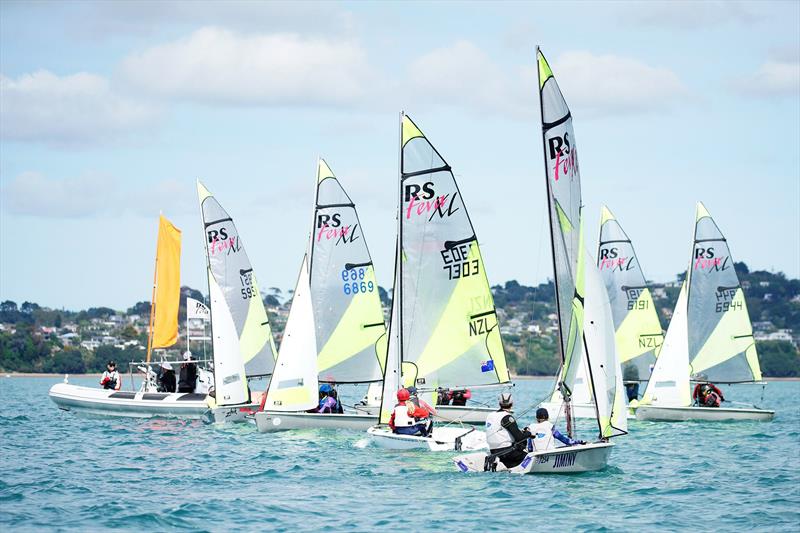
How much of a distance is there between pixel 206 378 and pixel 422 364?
12.3m

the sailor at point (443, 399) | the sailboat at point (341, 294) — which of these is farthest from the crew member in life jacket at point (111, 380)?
the sailor at point (443, 399)

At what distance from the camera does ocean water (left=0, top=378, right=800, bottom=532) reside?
55.4 feet

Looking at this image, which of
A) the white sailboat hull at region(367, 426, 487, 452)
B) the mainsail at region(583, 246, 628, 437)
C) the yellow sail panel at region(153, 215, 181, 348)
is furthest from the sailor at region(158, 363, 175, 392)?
the mainsail at region(583, 246, 628, 437)

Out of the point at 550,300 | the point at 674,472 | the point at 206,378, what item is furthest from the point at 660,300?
the point at 674,472

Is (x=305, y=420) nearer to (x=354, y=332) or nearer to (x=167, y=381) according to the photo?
(x=354, y=332)

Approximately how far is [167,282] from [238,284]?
6.90 feet

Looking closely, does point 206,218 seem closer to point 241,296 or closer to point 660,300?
point 241,296

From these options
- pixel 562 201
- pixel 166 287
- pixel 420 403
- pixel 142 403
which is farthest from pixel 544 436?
pixel 166 287

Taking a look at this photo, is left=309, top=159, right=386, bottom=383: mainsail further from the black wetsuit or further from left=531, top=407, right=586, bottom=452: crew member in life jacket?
left=531, top=407, right=586, bottom=452: crew member in life jacket

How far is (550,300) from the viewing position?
15512cm

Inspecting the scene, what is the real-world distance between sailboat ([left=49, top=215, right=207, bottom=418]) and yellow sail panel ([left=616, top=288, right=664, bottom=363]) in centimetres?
1476

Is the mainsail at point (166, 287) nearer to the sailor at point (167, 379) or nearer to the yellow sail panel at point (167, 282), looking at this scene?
the yellow sail panel at point (167, 282)

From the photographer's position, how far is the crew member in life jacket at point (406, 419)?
24.0m

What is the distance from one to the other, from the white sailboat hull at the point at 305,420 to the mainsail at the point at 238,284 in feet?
25.6
